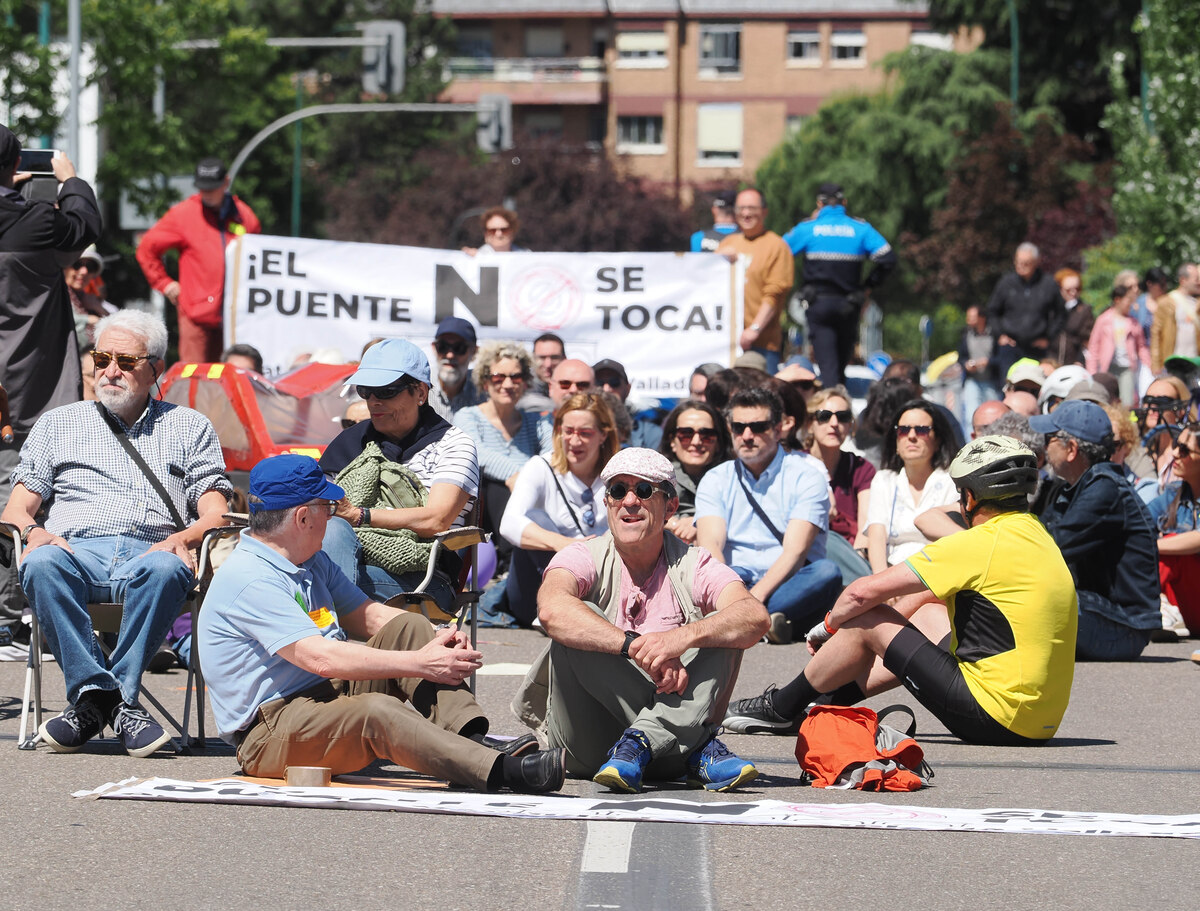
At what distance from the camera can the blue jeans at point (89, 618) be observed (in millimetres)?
7633

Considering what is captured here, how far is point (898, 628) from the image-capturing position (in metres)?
7.83

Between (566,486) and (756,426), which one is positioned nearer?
(756,426)

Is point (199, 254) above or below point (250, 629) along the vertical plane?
above

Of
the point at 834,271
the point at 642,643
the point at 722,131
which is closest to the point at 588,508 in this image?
the point at 642,643

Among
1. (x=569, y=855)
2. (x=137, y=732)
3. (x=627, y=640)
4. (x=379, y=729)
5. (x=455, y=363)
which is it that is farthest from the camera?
(x=455, y=363)

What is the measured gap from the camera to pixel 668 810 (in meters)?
6.62

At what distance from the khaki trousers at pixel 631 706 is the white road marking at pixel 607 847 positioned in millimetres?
764

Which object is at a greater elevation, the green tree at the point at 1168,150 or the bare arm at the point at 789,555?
the green tree at the point at 1168,150

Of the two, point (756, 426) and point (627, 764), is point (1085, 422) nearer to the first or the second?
point (756, 426)

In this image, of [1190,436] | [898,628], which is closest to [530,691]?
[898,628]

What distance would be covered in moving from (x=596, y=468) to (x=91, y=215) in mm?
3244

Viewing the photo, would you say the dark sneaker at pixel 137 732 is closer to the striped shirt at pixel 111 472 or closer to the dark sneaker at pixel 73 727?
the dark sneaker at pixel 73 727

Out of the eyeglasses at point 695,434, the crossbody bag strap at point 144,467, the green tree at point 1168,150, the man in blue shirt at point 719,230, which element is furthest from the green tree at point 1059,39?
the crossbody bag strap at point 144,467

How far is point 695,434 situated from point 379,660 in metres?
5.98
